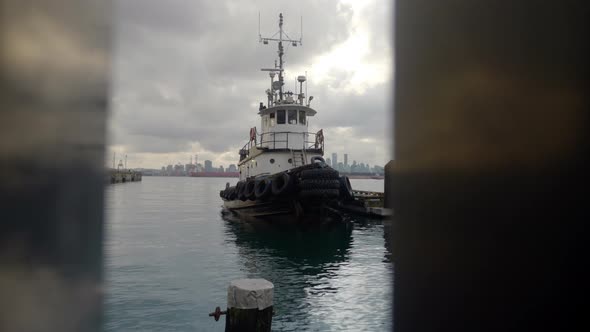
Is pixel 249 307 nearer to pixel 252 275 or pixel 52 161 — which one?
pixel 52 161

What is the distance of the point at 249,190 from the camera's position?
1952 cm

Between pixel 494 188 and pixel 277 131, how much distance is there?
68.6 feet

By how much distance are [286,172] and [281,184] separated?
57 cm

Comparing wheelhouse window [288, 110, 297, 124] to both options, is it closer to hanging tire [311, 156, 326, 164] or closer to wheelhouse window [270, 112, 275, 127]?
wheelhouse window [270, 112, 275, 127]

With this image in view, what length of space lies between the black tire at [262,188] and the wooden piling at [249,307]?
41.7 feet

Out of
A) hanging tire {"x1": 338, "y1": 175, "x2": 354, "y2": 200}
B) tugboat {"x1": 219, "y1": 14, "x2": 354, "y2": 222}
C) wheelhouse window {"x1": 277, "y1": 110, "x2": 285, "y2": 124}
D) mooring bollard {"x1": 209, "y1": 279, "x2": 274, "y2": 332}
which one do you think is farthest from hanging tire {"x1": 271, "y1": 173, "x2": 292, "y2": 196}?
mooring bollard {"x1": 209, "y1": 279, "x2": 274, "y2": 332}

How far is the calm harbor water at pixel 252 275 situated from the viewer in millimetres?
6738

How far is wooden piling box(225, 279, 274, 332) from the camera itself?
442 centimetres

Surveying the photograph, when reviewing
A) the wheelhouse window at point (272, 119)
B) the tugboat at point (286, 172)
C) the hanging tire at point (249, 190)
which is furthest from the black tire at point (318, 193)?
the wheelhouse window at point (272, 119)

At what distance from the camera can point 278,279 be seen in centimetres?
954

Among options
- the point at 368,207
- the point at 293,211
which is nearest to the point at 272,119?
the point at 293,211

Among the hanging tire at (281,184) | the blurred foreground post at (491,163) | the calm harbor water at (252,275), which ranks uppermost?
the blurred foreground post at (491,163)

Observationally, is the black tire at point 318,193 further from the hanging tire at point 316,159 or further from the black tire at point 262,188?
the black tire at point 262,188

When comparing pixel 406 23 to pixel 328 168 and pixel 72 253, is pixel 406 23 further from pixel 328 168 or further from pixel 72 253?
pixel 328 168
